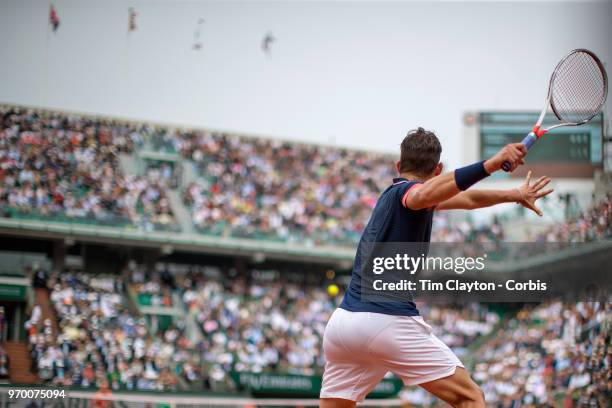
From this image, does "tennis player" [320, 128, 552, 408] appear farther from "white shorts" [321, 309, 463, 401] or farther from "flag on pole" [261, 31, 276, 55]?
"flag on pole" [261, 31, 276, 55]

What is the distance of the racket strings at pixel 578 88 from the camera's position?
6.11 m

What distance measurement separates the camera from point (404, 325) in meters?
4.97

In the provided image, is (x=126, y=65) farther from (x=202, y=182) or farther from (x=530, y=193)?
(x=530, y=193)

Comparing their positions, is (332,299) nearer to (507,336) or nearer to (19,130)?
(507,336)

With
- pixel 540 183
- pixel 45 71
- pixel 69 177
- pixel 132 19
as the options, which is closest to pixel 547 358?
pixel 69 177

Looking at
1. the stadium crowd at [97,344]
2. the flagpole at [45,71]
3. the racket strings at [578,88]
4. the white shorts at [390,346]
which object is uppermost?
the flagpole at [45,71]

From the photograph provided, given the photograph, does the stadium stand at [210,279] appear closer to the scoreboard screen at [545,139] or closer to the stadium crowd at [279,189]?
the stadium crowd at [279,189]

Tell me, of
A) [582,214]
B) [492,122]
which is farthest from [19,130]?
[582,214]

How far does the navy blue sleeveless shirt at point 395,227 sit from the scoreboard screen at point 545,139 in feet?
44.1

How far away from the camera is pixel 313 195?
27656mm

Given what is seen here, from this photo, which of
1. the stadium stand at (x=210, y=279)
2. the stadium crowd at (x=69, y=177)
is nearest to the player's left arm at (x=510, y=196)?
the stadium stand at (x=210, y=279)

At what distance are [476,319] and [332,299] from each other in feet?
13.8

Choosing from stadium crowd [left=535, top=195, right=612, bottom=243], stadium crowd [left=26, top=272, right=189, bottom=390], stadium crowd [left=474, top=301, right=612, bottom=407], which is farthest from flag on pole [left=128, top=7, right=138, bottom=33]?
stadium crowd [left=474, top=301, right=612, bottom=407]

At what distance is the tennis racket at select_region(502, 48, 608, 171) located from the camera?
6.09 m
